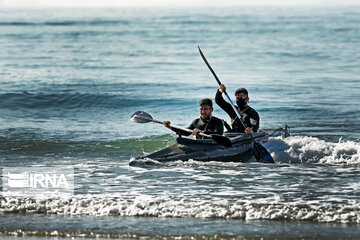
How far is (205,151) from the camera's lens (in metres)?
17.1

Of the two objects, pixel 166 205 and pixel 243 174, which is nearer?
pixel 166 205

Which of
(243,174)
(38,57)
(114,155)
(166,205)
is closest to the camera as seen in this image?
(166,205)

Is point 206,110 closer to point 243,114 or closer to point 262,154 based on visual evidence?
point 243,114

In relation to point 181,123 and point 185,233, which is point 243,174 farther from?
point 181,123

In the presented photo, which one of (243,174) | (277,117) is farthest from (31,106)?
(243,174)

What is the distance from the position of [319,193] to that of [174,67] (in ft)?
103

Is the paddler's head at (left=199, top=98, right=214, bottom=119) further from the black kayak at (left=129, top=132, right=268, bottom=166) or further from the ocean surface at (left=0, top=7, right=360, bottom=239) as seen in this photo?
the ocean surface at (left=0, top=7, right=360, bottom=239)

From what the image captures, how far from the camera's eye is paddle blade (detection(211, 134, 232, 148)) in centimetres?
1667

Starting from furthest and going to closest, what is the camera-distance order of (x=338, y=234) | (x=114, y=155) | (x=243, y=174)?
(x=114, y=155), (x=243, y=174), (x=338, y=234)

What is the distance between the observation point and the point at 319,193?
14.0m

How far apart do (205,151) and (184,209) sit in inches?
168

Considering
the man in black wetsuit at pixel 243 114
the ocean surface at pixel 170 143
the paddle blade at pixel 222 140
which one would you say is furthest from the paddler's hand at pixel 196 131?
the man in black wetsuit at pixel 243 114

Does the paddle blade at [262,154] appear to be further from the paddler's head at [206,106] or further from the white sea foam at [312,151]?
the paddler's head at [206,106]

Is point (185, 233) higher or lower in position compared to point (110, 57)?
lower
